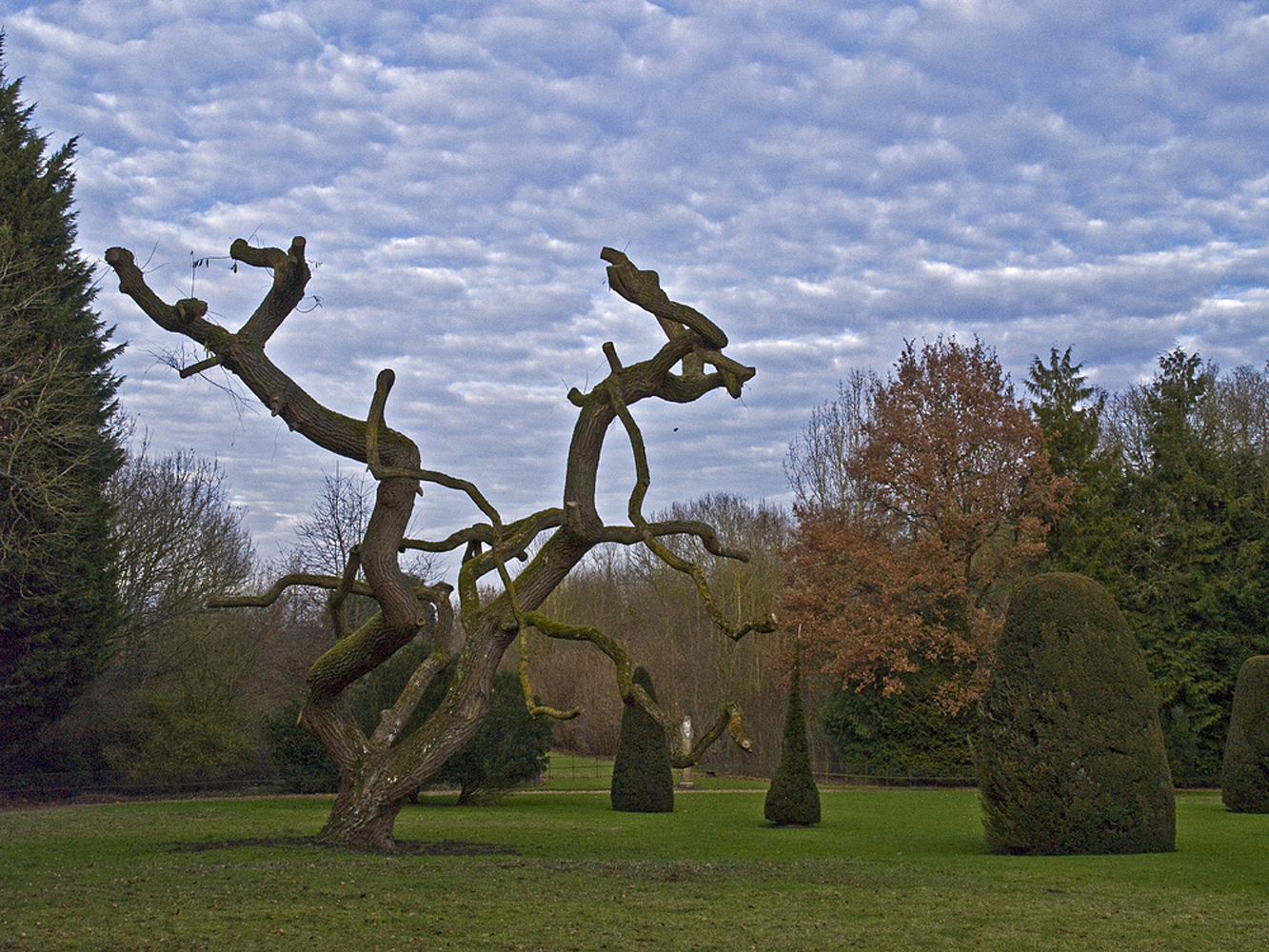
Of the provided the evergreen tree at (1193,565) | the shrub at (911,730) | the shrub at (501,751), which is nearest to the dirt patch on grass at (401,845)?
the shrub at (501,751)

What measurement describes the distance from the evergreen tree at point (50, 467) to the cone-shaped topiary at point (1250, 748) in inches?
962

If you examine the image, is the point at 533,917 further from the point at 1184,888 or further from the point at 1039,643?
the point at 1039,643

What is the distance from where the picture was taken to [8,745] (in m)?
23.9

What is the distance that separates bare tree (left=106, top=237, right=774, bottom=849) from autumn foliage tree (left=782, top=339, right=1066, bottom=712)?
18722 mm

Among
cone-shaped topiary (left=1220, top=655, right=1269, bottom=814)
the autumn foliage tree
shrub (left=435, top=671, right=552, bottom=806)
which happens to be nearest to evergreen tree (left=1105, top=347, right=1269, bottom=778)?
the autumn foliage tree

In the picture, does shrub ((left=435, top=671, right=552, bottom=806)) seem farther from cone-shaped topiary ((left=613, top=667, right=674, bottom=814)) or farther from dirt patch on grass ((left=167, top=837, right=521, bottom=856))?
dirt patch on grass ((left=167, top=837, right=521, bottom=856))

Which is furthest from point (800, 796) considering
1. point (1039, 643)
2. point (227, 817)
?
point (227, 817)

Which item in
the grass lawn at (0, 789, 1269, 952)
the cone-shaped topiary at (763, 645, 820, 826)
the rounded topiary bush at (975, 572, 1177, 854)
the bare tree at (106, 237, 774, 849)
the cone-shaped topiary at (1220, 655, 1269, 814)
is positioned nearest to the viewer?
the grass lawn at (0, 789, 1269, 952)

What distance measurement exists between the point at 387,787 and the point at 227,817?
7.65 metres

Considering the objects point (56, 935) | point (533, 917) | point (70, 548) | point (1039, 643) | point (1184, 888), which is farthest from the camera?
point (70, 548)

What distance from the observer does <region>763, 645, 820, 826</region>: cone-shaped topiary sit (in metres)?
18.7

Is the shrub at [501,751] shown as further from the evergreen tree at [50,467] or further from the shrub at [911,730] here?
the shrub at [911,730]

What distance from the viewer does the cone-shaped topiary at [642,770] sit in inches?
869

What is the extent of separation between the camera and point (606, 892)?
9188mm
